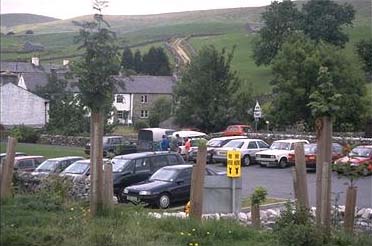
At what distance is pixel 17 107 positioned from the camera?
23.3ft

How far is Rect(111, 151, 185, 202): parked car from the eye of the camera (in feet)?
81.6

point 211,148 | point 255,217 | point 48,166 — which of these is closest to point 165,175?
point 48,166

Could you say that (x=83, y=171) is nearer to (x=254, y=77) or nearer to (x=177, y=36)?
(x=254, y=77)

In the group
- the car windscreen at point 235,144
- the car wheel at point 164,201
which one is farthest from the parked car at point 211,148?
the car wheel at point 164,201

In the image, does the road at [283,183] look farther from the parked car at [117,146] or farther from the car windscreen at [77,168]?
the car windscreen at [77,168]

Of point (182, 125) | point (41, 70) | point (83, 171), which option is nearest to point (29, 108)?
point (41, 70)

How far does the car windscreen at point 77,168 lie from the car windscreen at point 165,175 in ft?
9.16

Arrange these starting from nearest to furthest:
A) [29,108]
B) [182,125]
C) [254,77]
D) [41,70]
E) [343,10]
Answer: [29,108] → [41,70] → [182,125] → [343,10] → [254,77]

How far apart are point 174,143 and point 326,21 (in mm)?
41118

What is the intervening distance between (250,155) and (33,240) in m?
31.4

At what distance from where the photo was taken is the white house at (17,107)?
6.47m

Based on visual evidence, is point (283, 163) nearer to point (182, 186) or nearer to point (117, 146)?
point (117, 146)

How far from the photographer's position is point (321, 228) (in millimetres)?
10305

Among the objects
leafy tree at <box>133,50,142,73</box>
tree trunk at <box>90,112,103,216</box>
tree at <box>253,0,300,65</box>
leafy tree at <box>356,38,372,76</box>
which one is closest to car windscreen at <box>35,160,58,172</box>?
tree trunk at <box>90,112,103,216</box>
